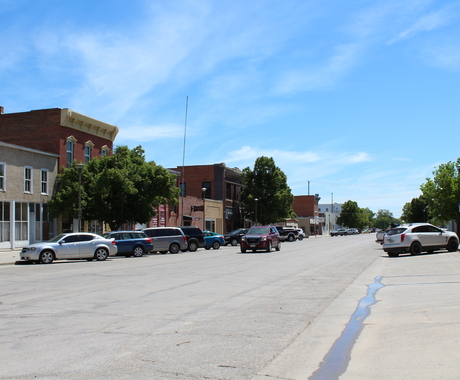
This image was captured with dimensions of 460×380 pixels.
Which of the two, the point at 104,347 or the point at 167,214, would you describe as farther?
the point at 167,214

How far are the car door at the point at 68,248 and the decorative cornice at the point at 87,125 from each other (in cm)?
1591

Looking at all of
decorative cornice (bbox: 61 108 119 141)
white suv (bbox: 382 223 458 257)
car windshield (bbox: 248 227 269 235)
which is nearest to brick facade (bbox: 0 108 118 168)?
decorative cornice (bbox: 61 108 119 141)

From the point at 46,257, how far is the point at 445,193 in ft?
111

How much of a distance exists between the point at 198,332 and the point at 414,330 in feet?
10.9

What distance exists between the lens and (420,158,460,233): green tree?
42.1 m

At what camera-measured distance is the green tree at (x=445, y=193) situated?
138 feet

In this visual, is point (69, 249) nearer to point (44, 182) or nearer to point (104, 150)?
point (44, 182)

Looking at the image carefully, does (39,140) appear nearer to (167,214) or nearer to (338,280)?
(167,214)

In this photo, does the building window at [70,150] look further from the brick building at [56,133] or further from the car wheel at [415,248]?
the car wheel at [415,248]

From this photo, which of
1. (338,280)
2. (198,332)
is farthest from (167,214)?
(198,332)

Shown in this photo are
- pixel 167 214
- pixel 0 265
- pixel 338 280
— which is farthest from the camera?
pixel 167 214

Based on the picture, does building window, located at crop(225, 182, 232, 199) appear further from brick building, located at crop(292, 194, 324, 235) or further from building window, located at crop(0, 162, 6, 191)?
brick building, located at crop(292, 194, 324, 235)

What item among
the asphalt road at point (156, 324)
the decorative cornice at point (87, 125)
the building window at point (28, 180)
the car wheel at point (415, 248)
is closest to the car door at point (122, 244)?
the building window at point (28, 180)

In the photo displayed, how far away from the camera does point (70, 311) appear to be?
31.9 feet
